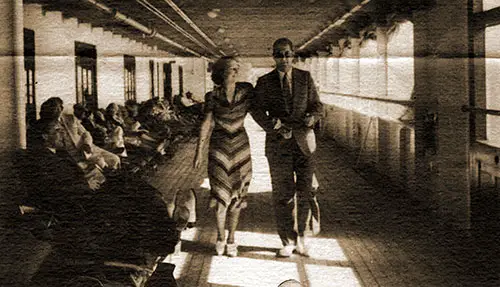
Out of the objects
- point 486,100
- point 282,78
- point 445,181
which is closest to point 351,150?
point 445,181

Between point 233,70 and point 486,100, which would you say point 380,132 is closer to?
point 486,100

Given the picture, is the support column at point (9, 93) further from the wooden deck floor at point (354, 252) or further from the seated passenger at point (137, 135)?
the seated passenger at point (137, 135)

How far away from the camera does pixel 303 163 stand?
5.43ft

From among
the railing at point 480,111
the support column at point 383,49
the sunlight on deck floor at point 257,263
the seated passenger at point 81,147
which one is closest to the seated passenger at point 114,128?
the seated passenger at point 81,147

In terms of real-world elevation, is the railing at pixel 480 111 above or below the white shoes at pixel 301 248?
above

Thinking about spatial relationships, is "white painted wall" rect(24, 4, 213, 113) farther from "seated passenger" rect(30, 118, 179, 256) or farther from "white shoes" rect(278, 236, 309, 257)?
"white shoes" rect(278, 236, 309, 257)

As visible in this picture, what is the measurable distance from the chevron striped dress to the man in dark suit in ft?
0.19

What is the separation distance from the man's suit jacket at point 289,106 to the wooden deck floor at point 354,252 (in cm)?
29

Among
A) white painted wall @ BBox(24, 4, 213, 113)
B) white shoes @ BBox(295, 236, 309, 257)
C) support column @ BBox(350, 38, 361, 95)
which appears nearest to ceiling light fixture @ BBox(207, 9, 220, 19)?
white painted wall @ BBox(24, 4, 213, 113)

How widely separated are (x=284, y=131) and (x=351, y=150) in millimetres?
2857

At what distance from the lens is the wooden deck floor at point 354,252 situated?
4.65ft

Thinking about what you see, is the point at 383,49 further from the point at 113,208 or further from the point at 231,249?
the point at 113,208

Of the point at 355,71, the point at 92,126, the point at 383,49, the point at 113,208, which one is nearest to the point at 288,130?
the point at 113,208

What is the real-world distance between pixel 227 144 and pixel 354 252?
0.42 metres
